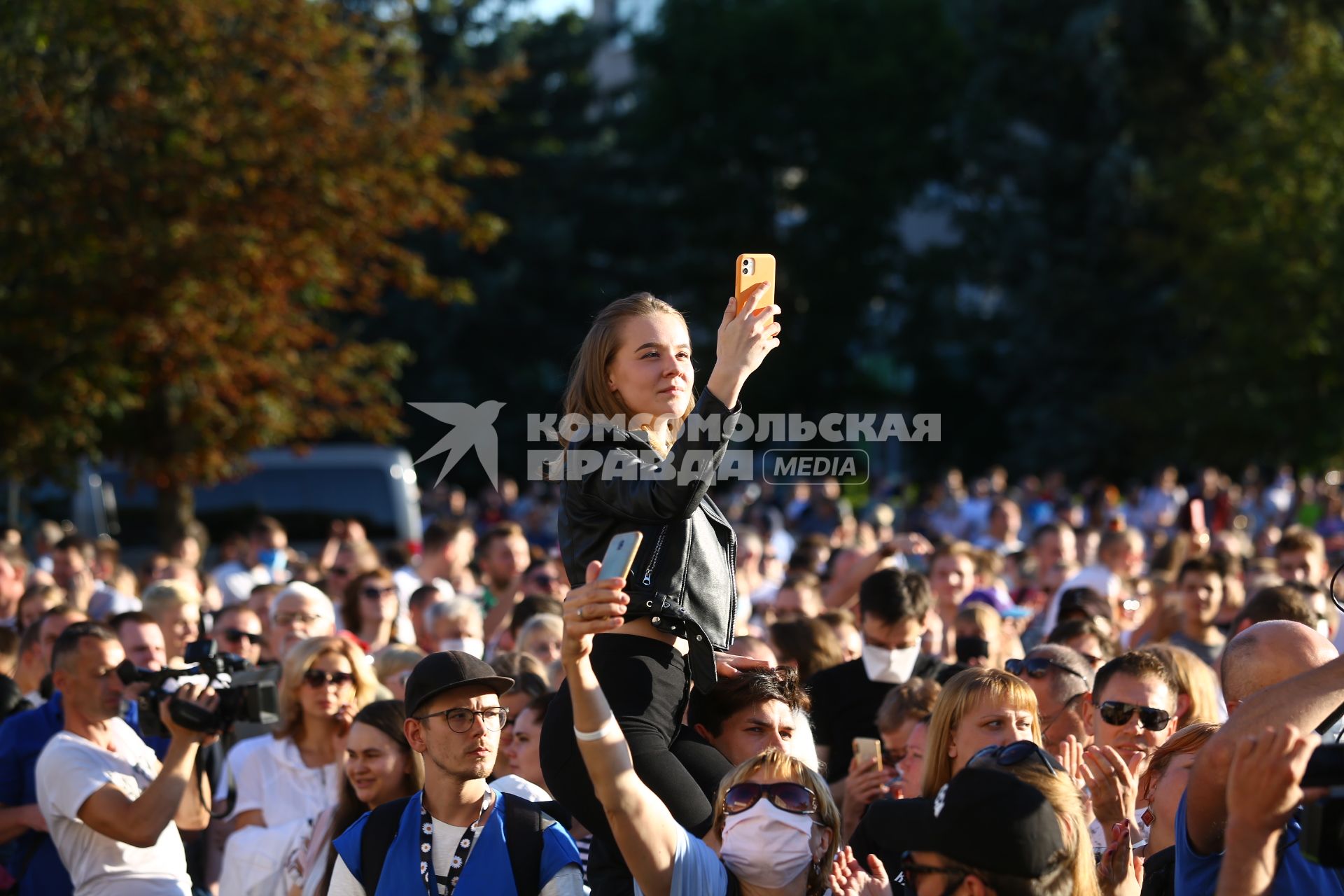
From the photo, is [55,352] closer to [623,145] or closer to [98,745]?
[98,745]

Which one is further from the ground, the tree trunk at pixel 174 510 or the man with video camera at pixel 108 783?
the tree trunk at pixel 174 510

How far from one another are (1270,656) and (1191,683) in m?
1.09

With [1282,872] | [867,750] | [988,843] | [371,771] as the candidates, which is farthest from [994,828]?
[371,771]

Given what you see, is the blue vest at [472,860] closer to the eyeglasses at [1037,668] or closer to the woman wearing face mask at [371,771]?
the woman wearing face mask at [371,771]

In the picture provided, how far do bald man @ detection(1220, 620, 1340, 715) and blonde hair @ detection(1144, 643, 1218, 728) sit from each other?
2.81 feet

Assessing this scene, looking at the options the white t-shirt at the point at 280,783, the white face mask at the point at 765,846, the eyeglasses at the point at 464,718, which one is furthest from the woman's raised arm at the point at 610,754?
the white t-shirt at the point at 280,783

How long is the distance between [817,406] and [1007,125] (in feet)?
28.2

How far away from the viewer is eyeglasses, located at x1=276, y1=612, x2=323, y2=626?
26.8ft

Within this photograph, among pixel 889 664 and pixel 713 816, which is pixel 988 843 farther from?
pixel 889 664

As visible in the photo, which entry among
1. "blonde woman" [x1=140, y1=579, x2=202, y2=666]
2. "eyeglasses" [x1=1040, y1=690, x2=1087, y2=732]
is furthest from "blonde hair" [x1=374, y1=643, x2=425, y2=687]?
"eyeglasses" [x1=1040, y1=690, x2=1087, y2=732]

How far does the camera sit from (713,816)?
4078 millimetres

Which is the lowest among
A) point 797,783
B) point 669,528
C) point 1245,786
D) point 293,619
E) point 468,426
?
point 797,783

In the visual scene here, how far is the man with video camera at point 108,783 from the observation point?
5566 mm

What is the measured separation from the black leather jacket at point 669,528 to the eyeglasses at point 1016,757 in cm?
75
